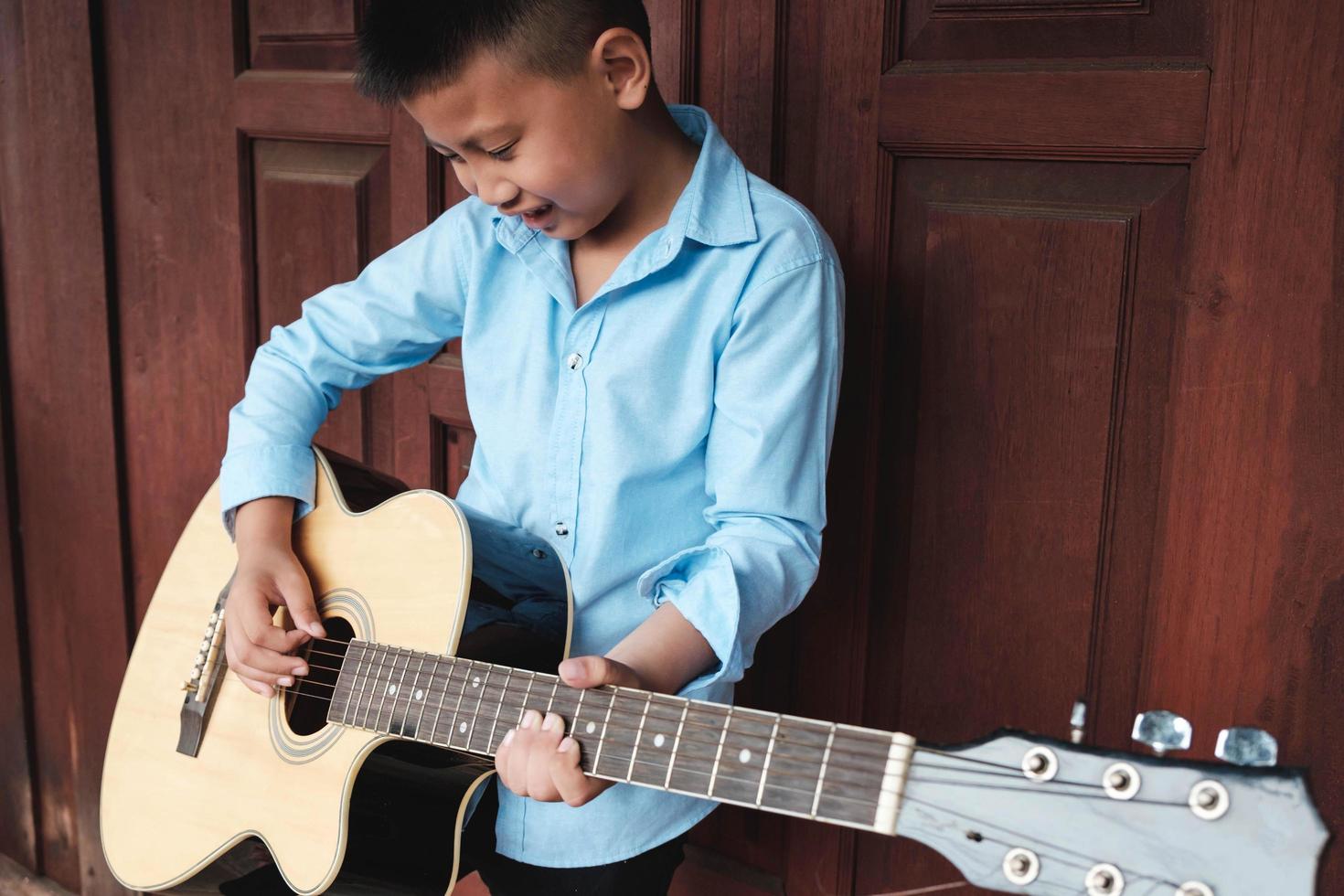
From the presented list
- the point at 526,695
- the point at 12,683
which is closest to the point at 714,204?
the point at 526,695

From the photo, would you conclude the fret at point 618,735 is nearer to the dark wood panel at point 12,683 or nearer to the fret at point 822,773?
the fret at point 822,773

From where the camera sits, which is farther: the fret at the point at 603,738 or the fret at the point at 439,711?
the fret at the point at 439,711

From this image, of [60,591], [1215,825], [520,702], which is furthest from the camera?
[60,591]

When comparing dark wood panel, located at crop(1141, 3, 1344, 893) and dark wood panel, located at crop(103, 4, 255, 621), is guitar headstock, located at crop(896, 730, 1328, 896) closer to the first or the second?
→ dark wood panel, located at crop(1141, 3, 1344, 893)

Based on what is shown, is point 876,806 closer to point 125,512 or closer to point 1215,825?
point 1215,825

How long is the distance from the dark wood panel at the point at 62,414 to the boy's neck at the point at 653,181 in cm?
110

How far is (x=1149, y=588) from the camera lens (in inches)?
40.8

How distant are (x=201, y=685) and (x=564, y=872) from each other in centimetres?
43

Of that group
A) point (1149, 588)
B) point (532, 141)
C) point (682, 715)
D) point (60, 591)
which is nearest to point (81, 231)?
point (60, 591)

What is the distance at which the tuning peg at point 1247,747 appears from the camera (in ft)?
2.02

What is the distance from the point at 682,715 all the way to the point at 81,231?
1.46 meters

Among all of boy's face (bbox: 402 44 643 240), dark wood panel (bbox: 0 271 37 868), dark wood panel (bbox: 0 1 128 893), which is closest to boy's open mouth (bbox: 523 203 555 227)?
boy's face (bbox: 402 44 643 240)

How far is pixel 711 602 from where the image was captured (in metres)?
0.92

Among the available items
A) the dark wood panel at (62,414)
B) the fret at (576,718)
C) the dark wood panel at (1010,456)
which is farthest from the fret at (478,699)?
the dark wood panel at (62,414)
